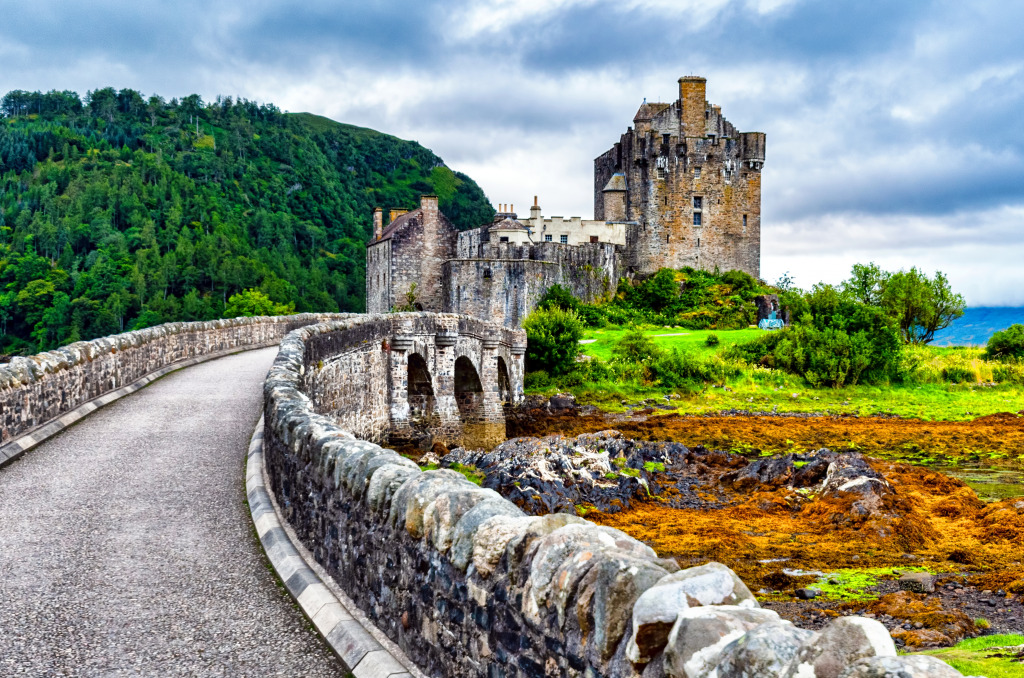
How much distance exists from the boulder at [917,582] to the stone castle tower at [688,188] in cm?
4406

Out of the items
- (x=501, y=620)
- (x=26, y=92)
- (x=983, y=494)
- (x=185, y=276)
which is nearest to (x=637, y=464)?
(x=983, y=494)

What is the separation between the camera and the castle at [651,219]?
5259cm

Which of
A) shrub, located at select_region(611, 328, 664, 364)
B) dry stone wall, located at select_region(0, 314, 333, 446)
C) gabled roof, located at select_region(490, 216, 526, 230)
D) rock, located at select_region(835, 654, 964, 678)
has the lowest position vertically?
shrub, located at select_region(611, 328, 664, 364)

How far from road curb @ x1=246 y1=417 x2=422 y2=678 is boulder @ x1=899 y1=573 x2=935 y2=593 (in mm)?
8111

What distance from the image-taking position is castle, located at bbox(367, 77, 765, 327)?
52.6 metres

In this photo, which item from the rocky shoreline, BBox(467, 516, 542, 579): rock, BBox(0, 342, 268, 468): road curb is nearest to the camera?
BBox(467, 516, 542, 579): rock

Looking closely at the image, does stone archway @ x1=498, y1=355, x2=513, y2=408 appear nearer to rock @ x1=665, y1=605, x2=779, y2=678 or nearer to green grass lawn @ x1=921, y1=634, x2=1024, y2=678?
green grass lawn @ x1=921, y1=634, x2=1024, y2=678

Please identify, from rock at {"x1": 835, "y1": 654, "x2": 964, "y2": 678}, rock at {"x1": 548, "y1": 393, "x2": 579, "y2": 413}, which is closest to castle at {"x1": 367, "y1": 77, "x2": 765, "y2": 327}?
rock at {"x1": 548, "y1": 393, "x2": 579, "y2": 413}

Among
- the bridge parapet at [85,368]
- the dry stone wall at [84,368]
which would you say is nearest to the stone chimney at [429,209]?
the bridge parapet at [85,368]

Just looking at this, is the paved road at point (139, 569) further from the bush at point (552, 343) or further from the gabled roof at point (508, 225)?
the gabled roof at point (508, 225)

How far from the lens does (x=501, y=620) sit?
396cm

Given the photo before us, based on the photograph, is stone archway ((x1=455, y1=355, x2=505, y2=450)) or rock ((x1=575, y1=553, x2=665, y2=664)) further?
stone archway ((x1=455, y1=355, x2=505, y2=450))

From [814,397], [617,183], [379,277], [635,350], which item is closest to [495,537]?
[814,397]

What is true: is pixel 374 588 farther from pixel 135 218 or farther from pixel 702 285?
pixel 135 218
